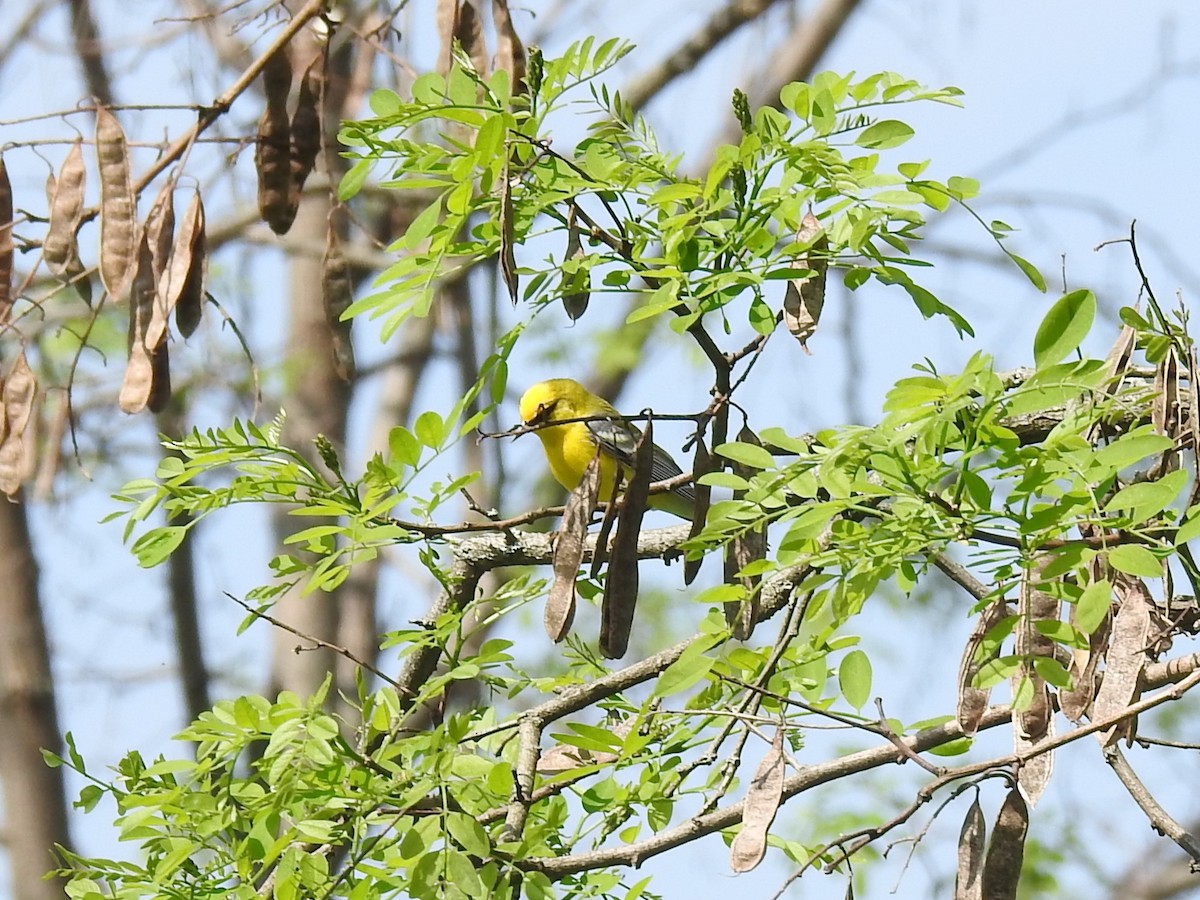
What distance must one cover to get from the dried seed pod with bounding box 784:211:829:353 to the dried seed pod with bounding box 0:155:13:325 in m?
2.15

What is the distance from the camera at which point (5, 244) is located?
133 inches

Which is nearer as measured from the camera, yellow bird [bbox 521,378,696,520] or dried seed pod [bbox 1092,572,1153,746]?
dried seed pod [bbox 1092,572,1153,746]

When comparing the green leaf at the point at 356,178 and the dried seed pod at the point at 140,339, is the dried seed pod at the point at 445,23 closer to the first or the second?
the dried seed pod at the point at 140,339

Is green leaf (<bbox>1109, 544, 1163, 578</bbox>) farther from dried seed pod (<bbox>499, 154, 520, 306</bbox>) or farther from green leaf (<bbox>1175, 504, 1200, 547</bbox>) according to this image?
dried seed pod (<bbox>499, 154, 520, 306</bbox>)

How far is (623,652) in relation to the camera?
85.0 inches

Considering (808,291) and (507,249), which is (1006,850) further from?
(507,249)

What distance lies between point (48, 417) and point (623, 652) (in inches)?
240

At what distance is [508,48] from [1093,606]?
2.35 metres

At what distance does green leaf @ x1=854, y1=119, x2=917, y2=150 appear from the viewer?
201 centimetres

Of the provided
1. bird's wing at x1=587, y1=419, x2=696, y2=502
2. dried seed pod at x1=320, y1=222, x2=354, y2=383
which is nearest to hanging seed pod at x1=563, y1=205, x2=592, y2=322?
bird's wing at x1=587, y1=419, x2=696, y2=502

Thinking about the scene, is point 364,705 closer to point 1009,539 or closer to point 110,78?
point 1009,539

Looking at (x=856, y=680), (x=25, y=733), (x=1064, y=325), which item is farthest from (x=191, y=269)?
(x=25, y=733)

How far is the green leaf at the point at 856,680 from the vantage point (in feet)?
6.07

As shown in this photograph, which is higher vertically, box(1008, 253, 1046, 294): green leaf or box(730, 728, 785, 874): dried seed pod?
box(1008, 253, 1046, 294): green leaf
